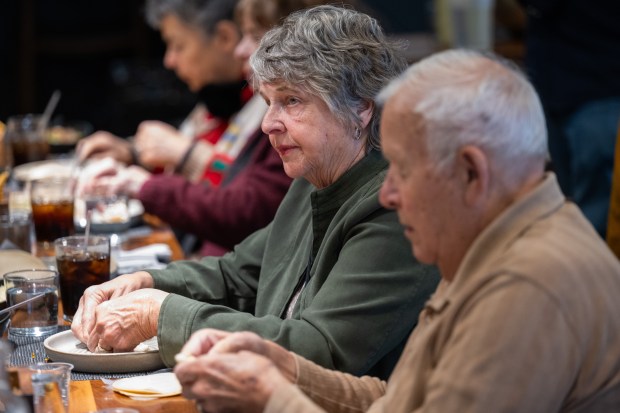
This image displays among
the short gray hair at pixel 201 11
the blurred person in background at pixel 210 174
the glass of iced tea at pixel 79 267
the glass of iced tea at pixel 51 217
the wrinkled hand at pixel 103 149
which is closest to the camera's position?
the glass of iced tea at pixel 79 267

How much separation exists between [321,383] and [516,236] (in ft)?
1.41

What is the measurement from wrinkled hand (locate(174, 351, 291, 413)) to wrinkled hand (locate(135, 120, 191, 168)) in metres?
2.47

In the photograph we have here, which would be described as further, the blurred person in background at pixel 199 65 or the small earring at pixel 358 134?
the blurred person in background at pixel 199 65

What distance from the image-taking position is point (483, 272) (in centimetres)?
137

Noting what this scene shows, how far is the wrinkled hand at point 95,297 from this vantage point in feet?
6.40

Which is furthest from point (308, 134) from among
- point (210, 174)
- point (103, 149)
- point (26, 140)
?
point (26, 140)

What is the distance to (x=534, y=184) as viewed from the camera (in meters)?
1.42

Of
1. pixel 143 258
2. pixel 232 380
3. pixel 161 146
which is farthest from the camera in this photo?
pixel 161 146

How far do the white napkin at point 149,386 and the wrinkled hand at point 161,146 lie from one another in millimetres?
2170

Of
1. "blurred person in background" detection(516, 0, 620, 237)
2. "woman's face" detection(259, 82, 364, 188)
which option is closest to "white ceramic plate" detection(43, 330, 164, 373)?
"woman's face" detection(259, 82, 364, 188)

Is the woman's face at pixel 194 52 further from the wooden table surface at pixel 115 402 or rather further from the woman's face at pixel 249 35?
the wooden table surface at pixel 115 402

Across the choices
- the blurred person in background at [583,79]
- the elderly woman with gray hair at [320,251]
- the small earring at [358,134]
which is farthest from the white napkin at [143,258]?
the blurred person in background at [583,79]

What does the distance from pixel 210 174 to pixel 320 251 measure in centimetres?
186

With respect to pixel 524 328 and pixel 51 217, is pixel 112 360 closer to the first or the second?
pixel 524 328
